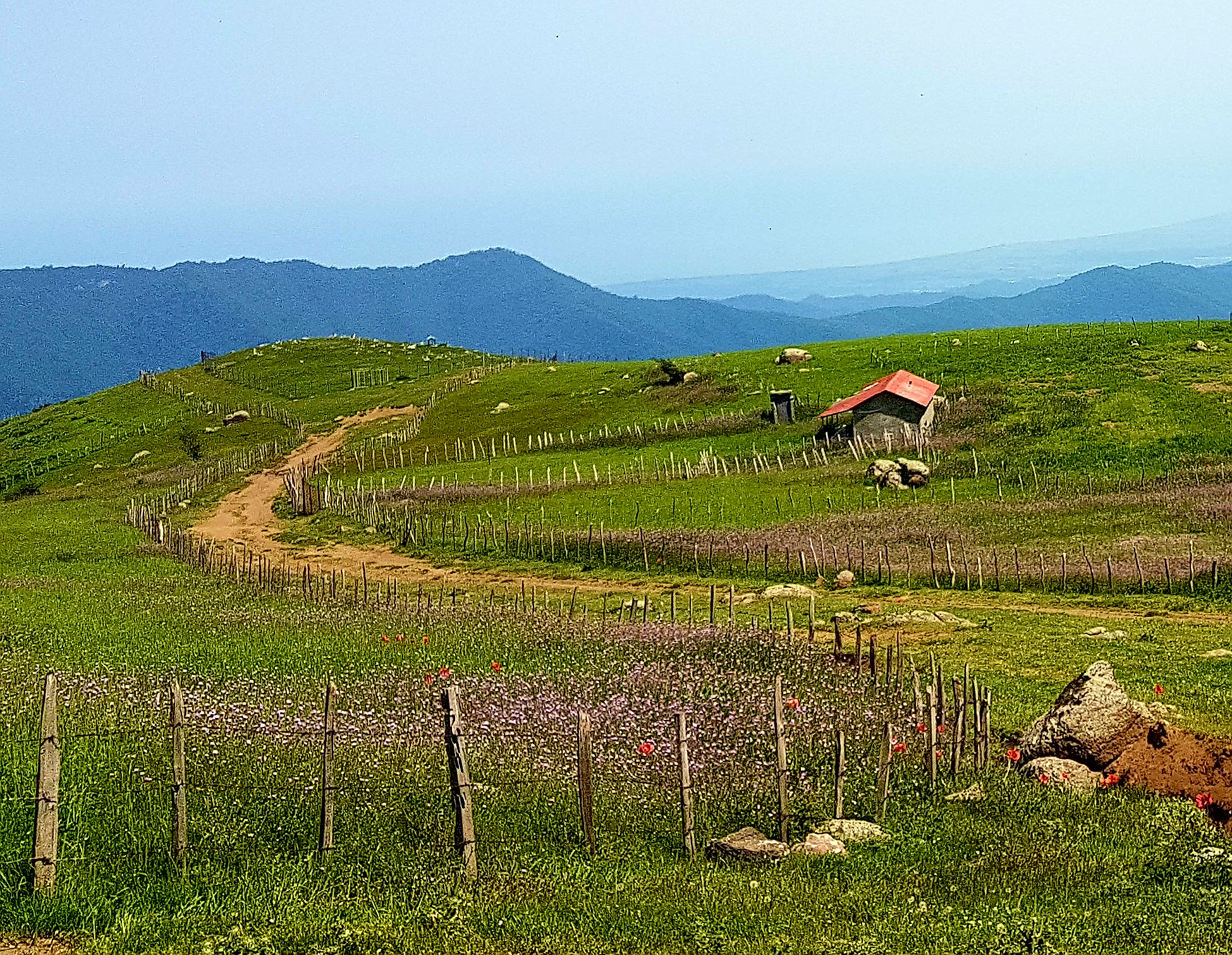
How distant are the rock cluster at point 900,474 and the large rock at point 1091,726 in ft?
122

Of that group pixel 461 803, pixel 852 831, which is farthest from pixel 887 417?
pixel 461 803

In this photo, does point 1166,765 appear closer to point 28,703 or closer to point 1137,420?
point 28,703

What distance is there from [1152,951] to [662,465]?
5742cm

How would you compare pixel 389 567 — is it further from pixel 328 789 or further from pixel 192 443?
pixel 192 443

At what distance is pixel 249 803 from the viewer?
12836 millimetres

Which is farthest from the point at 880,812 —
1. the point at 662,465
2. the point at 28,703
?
the point at 662,465

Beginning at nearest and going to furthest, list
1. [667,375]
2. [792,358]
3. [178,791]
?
[178,791] → [667,375] → [792,358]

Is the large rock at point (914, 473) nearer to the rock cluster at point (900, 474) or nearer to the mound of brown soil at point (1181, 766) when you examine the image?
the rock cluster at point (900, 474)

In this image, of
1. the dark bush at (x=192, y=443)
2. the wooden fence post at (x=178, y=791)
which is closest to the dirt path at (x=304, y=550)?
the dark bush at (x=192, y=443)

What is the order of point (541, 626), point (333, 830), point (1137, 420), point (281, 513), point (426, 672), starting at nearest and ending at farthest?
point (333, 830)
point (426, 672)
point (541, 626)
point (1137, 420)
point (281, 513)

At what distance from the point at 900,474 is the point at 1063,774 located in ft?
130

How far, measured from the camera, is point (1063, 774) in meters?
15.7

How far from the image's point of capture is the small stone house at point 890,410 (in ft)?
213

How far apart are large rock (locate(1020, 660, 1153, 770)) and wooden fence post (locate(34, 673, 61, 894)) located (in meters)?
13.0
